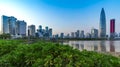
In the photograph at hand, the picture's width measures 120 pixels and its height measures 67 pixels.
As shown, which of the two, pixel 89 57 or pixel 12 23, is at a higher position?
pixel 12 23

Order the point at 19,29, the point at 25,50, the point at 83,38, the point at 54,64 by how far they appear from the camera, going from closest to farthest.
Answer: the point at 54,64
the point at 25,50
the point at 19,29
the point at 83,38

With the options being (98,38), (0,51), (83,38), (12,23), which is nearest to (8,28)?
(12,23)

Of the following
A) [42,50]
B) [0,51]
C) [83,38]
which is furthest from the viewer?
[83,38]

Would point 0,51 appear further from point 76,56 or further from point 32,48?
point 76,56

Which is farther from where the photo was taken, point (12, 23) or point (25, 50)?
point (12, 23)

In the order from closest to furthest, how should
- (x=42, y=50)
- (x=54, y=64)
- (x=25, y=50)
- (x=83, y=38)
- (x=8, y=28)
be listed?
(x=54, y=64) < (x=42, y=50) < (x=25, y=50) < (x=8, y=28) < (x=83, y=38)

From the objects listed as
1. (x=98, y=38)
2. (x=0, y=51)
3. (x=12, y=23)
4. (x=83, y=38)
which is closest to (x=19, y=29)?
(x=12, y=23)

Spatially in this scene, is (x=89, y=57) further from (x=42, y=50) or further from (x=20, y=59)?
(x=20, y=59)

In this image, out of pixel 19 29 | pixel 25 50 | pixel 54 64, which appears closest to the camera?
pixel 54 64

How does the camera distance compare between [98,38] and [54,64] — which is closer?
[54,64]
